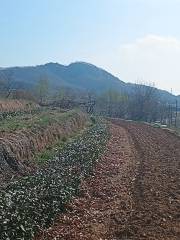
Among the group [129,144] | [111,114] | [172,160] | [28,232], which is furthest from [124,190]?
[111,114]

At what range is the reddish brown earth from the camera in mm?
11738

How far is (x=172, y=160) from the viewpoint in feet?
81.2

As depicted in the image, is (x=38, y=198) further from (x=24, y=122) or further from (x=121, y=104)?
(x=121, y=104)

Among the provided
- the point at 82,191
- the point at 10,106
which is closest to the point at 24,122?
the point at 82,191

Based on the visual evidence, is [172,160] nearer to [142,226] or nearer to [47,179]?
[47,179]

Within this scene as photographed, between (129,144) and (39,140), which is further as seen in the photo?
(129,144)

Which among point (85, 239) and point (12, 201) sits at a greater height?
point (12, 201)

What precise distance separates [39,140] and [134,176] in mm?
6105

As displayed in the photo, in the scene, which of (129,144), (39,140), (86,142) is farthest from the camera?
(129,144)

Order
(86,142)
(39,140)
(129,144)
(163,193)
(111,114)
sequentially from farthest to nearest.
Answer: (111,114), (129,144), (86,142), (39,140), (163,193)

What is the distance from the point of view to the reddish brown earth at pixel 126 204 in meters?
11.7

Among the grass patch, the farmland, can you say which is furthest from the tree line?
the farmland

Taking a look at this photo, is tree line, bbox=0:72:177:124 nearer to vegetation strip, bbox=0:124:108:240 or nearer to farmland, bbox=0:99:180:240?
farmland, bbox=0:99:180:240

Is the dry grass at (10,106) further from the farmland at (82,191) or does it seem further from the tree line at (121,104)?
the tree line at (121,104)
